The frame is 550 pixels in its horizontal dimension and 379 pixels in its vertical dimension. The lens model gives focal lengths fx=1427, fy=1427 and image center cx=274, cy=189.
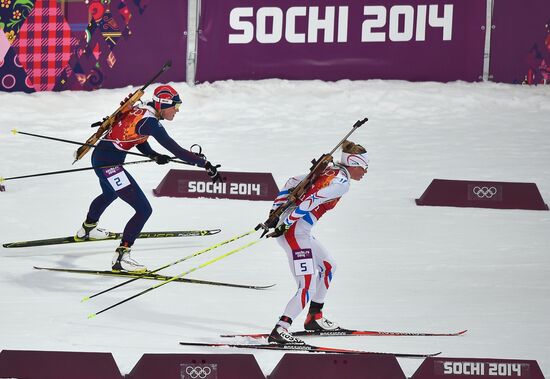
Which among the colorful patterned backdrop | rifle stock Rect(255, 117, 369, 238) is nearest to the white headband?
rifle stock Rect(255, 117, 369, 238)

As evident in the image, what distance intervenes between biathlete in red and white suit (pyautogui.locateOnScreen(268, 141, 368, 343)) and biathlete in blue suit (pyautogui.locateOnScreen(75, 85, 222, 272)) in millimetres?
2115

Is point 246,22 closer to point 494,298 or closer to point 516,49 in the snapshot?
point 516,49

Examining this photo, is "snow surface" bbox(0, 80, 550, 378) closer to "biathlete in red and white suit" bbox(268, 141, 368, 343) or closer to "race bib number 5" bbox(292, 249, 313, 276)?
"biathlete in red and white suit" bbox(268, 141, 368, 343)

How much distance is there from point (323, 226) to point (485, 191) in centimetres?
179

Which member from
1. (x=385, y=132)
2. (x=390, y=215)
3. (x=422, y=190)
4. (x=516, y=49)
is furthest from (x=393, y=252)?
(x=516, y=49)

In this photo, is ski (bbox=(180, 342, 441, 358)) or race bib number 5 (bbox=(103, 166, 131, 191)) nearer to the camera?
ski (bbox=(180, 342, 441, 358))

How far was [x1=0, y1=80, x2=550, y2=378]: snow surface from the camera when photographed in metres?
10.5

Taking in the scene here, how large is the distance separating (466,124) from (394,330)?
23.7ft

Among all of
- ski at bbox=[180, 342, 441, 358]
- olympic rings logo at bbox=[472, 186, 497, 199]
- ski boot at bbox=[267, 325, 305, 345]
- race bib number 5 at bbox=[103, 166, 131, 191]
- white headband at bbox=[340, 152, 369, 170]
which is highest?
white headband at bbox=[340, 152, 369, 170]

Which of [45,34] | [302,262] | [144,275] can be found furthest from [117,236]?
[45,34]

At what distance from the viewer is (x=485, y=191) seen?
14344 millimetres

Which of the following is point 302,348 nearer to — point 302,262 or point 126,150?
point 302,262

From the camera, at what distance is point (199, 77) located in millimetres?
18359

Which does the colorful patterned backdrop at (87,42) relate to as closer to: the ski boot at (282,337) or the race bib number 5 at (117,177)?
the race bib number 5 at (117,177)
